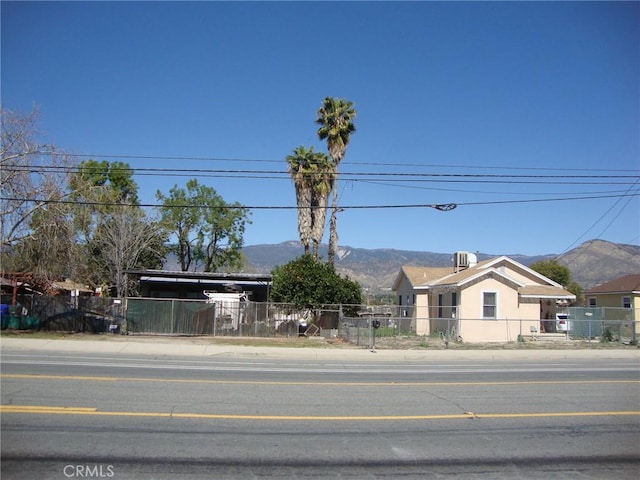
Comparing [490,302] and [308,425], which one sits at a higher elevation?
[490,302]

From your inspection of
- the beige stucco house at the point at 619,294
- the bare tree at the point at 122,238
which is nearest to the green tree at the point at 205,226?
the bare tree at the point at 122,238

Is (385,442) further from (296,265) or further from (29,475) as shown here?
(296,265)

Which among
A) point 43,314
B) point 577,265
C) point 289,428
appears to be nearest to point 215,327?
point 43,314

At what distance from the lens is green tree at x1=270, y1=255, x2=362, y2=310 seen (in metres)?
29.5

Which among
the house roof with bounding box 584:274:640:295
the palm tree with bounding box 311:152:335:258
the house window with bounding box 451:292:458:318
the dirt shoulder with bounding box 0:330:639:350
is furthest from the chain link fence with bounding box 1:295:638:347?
the palm tree with bounding box 311:152:335:258

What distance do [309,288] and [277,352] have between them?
857 centimetres

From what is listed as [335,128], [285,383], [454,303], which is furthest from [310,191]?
[285,383]

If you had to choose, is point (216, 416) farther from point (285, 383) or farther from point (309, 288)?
point (309, 288)

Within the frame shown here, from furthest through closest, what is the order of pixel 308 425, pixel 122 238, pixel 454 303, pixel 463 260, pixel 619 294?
pixel 122 238 < pixel 619 294 < pixel 463 260 < pixel 454 303 < pixel 308 425

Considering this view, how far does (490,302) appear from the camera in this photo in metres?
29.7

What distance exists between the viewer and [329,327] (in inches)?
1160

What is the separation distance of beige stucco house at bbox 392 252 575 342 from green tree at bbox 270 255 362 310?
3638mm

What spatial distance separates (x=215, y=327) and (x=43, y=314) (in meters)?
8.08

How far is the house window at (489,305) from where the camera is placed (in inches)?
1166
